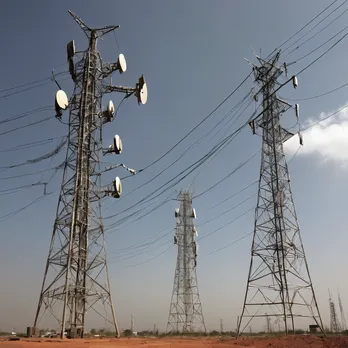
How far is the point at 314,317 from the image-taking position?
99.1 ft

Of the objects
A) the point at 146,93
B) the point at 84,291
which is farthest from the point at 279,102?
the point at 84,291

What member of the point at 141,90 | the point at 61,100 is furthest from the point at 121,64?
the point at 61,100

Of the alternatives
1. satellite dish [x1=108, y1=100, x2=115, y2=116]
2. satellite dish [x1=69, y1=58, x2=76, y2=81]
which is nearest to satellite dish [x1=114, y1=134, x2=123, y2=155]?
satellite dish [x1=108, y1=100, x2=115, y2=116]

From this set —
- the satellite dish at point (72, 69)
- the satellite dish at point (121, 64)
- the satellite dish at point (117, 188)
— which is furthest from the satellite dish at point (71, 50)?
the satellite dish at point (117, 188)

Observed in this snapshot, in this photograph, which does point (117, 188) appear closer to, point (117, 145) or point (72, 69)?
point (117, 145)

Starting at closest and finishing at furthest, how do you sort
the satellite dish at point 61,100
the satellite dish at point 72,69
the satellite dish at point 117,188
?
the satellite dish at point 61,100, the satellite dish at point 117,188, the satellite dish at point 72,69

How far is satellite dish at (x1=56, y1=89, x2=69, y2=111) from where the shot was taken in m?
28.4

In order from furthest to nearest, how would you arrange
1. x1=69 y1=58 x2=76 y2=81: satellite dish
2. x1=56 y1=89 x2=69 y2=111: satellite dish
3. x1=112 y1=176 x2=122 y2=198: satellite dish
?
x1=69 y1=58 x2=76 y2=81: satellite dish → x1=112 y1=176 x2=122 y2=198: satellite dish → x1=56 y1=89 x2=69 y2=111: satellite dish

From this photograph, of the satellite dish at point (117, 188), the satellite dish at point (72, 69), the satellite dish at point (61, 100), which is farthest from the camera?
the satellite dish at point (72, 69)

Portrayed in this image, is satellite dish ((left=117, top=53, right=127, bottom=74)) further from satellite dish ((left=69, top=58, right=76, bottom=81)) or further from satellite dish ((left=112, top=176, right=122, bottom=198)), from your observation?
satellite dish ((left=112, top=176, right=122, bottom=198))

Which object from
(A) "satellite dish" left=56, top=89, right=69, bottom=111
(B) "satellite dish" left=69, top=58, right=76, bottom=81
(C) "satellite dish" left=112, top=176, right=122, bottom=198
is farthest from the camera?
(B) "satellite dish" left=69, top=58, right=76, bottom=81

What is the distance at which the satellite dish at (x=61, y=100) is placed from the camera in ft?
93.2

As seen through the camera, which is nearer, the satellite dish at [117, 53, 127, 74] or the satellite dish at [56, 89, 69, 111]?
the satellite dish at [56, 89, 69, 111]

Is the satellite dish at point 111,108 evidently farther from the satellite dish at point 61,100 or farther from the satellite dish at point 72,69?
the satellite dish at point 72,69
